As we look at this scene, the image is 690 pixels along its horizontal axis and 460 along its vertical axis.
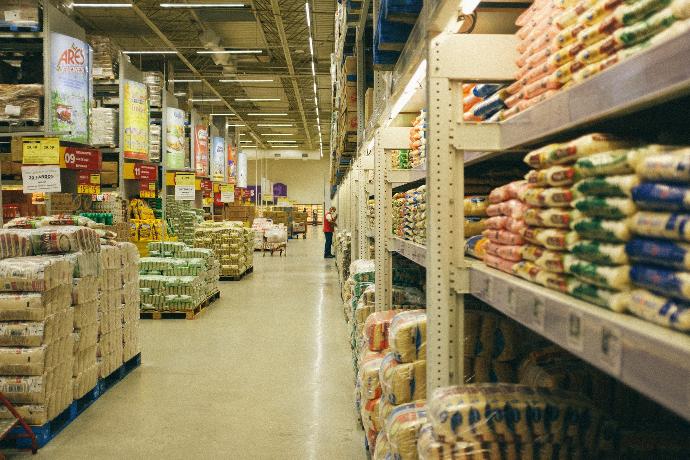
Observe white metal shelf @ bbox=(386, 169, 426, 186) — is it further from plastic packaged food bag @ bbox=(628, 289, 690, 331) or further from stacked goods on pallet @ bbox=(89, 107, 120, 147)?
stacked goods on pallet @ bbox=(89, 107, 120, 147)

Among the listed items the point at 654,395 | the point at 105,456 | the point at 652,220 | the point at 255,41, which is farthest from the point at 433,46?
the point at 255,41

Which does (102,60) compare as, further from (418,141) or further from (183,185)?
(418,141)

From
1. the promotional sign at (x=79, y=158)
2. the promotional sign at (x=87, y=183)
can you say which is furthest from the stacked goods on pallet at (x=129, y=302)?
the promotional sign at (x=87, y=183)

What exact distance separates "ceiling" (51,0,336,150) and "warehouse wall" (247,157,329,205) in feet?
78.0

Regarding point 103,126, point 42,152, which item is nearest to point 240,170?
point 103,126

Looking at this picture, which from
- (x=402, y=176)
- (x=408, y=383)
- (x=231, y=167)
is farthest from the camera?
(x=231, y=167)

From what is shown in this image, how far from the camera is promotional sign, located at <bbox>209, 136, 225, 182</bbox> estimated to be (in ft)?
61.6

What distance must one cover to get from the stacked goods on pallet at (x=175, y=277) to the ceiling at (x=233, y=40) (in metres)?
4.18

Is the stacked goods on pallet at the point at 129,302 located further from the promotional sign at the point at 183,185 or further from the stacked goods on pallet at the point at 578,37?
the promotional sign at the point at 183,185

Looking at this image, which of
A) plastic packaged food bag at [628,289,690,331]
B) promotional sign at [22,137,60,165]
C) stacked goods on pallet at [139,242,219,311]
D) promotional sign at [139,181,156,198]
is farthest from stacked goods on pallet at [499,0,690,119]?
promotional sign at [139,181,156,198]

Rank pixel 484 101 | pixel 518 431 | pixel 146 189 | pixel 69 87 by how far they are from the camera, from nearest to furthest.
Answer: pixel 518 431 → pixel 484 101 → pixel 69 87 → pixel 146 189

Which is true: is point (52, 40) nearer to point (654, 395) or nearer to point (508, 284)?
point (508, 284)

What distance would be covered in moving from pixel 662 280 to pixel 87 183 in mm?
8887

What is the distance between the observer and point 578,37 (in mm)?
1682
